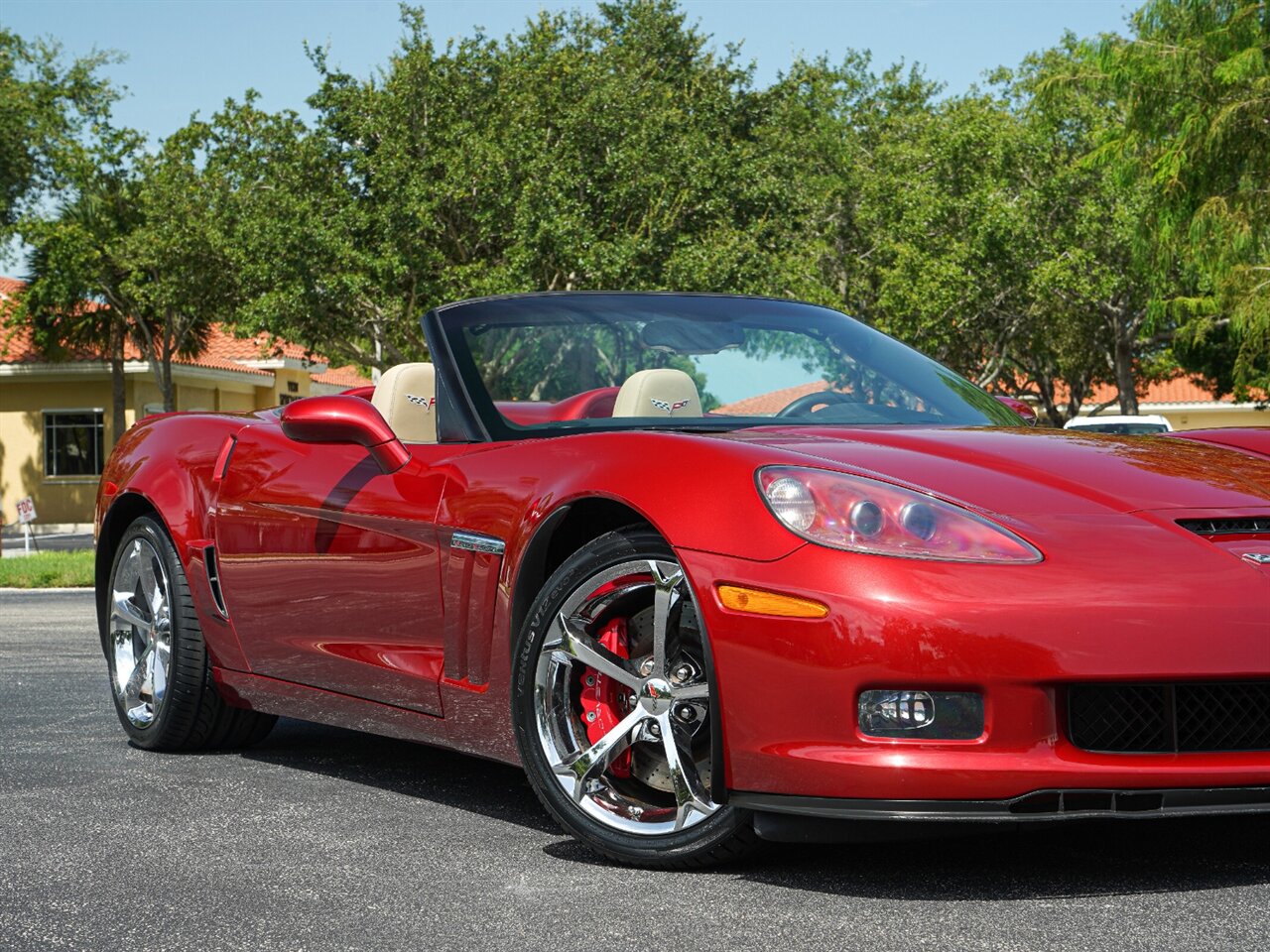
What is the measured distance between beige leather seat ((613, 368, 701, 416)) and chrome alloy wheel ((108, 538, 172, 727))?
1790mm

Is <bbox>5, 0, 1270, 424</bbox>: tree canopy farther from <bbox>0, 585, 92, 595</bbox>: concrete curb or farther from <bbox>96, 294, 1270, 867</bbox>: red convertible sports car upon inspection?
<bbox>96, 294, 1270, 867</bbox>: red convertible sports car

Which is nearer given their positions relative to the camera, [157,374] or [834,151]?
[157,374]

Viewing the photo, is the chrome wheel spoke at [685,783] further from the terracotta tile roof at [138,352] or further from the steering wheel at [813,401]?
the terracotta tile roof at [138,352]

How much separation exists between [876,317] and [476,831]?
44.9m

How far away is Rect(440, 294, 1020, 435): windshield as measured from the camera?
4.52 meters

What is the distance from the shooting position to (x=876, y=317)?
48.2 meters

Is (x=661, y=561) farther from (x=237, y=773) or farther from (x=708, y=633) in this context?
(x=237, y=773)

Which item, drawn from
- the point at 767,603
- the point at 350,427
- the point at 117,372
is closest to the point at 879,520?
the point at 767,603

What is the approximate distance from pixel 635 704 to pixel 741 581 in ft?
1.69

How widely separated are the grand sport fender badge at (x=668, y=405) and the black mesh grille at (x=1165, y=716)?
5.17ft

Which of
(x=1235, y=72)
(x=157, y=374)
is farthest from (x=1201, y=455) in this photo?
(x=157, y=374)

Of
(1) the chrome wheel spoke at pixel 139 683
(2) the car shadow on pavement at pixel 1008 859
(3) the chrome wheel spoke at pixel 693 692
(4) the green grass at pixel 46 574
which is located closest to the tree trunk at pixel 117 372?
(4) the green grass at pixel 46 574

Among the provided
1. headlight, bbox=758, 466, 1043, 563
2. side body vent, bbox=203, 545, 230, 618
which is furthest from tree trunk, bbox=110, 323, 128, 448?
headlight, bbox=758, 466, 1043, 563

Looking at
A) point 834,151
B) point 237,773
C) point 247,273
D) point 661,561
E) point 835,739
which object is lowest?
point 237,773
